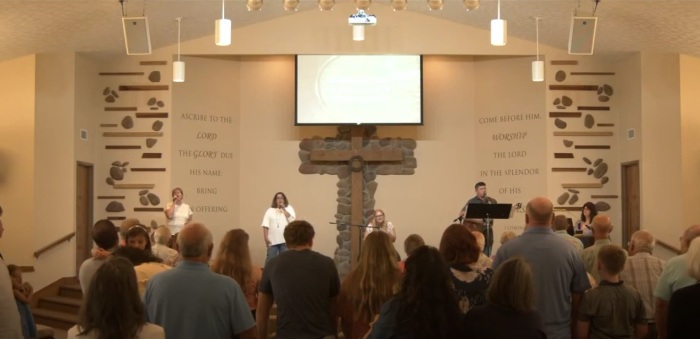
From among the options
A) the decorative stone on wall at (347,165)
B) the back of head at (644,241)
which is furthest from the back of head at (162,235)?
the decorative stone on wall at (347,165)

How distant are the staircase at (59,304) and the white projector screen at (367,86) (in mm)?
4121

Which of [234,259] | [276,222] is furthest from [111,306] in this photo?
[276,222]

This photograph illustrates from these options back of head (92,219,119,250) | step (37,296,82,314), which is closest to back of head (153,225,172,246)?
back of head (92,219,119,250)

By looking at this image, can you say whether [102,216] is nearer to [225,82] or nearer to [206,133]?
[206,133]

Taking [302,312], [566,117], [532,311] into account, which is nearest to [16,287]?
[302,312]

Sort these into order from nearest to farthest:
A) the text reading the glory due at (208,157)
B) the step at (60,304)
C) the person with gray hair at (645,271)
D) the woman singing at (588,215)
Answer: the person with gray hair at (645,271) < the woman singing at (588,215) < the step at (60,304) < the text reading the glory due at (208,157)

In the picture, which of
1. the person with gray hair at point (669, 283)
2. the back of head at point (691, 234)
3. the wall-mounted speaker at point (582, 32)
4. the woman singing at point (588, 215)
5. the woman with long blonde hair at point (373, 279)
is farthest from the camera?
the woman singing at point (588, 215)

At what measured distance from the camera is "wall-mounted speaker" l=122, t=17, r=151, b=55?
910cm

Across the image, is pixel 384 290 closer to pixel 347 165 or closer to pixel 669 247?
pixel 669 247

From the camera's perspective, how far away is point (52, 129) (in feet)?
37.1

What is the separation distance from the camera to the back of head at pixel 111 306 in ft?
Answer: 10.2

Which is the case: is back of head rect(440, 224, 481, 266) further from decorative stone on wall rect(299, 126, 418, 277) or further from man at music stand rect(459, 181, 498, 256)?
decorative stone on wall rect(299, 126, 418, 277)

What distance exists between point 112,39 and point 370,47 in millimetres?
3575

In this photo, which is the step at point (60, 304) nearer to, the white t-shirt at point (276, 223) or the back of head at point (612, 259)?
the white t-shirt at point (276, 223)
